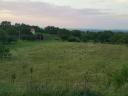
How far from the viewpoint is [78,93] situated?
24.7ft

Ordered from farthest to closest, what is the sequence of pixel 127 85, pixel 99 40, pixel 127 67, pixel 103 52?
pixel 99 40, pixel 103 52, pixel 127 67, pixel 127 85

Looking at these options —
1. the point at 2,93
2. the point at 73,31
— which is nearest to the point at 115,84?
the point at 2,93

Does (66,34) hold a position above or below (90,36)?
above

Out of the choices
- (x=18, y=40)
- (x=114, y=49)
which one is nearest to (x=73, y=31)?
(x=18, y=40)

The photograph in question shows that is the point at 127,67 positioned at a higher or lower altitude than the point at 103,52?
higher

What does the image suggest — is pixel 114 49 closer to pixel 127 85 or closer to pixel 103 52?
pixel 103 52

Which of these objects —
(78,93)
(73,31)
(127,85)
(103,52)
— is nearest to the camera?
(78,93)

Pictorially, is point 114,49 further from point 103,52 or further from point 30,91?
point 30,91

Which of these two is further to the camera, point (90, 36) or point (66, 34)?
point (66, 34)

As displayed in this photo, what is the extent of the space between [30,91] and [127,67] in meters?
2.65

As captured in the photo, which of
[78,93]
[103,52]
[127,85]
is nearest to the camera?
[78,93]

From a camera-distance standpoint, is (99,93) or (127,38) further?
(127,38)

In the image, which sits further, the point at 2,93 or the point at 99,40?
the point at 99,40

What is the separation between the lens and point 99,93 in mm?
7750
